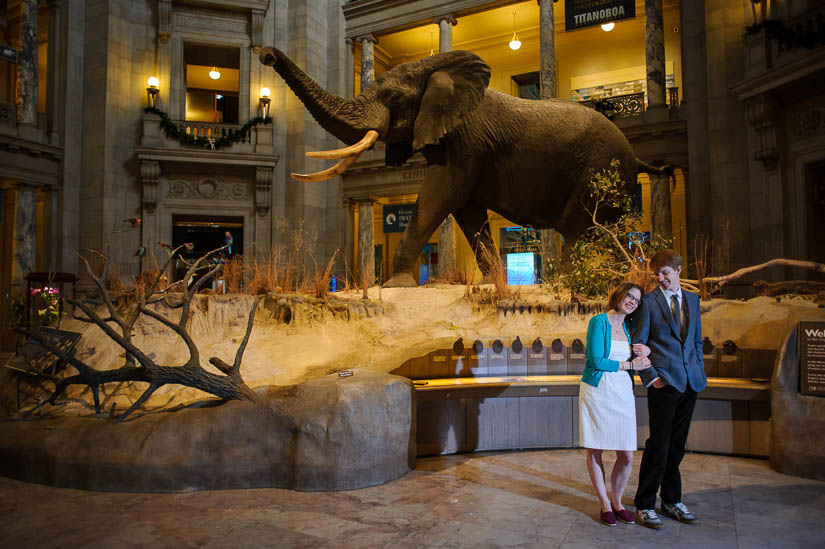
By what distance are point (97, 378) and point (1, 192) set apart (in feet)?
36.5

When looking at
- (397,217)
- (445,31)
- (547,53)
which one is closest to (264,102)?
(397,217)

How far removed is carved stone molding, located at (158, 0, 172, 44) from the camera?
1422 centimetres

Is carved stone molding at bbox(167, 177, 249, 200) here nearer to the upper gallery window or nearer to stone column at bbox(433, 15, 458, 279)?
the upper gallery window

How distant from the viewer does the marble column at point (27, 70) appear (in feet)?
41.9

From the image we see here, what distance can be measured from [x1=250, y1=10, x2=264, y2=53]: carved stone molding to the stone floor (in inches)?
532

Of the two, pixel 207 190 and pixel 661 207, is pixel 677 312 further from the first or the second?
pixel 207 190

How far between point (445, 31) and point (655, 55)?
518 cm

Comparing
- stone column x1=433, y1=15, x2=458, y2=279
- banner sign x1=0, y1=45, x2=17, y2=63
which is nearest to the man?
stone column x1=433, y1=15, x2=458, y2=279

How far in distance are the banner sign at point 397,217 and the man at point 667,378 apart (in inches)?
445

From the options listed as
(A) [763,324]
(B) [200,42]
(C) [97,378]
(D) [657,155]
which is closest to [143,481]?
(C) [97,378]

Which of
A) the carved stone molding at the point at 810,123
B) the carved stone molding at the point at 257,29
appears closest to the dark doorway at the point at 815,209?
the carved stone molding at the point at 810,123

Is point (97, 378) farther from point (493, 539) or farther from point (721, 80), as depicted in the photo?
point (721, 80)

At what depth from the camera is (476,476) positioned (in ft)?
13.0

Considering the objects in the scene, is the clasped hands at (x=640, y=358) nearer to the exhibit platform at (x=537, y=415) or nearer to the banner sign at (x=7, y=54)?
the exhibit platform at (x=537, y=415)
